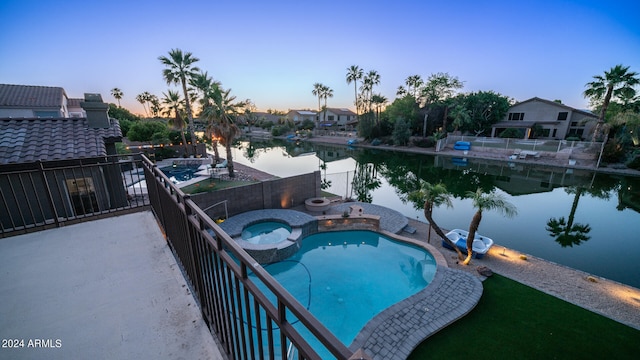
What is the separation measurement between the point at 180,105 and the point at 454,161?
112 ft

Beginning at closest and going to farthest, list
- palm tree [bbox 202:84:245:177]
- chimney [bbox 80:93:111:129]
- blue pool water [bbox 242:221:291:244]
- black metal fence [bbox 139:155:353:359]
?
black metal fence [bbox 139:155:353:359]
chimney [bbox 80:93:111:129]
blue pool water [bbox 242:221:291:244]
palm tree [bbox 202:84:245:177]

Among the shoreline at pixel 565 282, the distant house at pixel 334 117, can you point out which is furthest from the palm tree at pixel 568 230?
the distant house at pixel 334 117

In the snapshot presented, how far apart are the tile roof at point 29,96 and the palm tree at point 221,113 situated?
14.4 meters

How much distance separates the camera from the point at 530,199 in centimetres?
1789

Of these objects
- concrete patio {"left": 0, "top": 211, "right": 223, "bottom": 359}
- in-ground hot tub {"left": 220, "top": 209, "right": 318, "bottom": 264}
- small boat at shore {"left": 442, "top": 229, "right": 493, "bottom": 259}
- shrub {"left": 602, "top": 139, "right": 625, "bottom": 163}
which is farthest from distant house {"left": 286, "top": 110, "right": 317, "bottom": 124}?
concrete patio {"left": 0, "top": 211, "right": 223, "bottom": 359}

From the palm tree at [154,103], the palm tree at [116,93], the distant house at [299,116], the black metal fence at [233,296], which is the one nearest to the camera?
the black metal fence at [233,296]

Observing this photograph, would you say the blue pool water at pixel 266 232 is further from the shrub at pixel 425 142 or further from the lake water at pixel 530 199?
the shrub at pixel 425 142

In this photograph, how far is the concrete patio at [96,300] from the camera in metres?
2.09

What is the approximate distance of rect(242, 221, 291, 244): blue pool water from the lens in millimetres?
11281

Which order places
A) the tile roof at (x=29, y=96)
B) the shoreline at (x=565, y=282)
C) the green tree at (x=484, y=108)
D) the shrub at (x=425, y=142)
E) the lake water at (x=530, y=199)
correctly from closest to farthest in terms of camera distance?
1. the shoreline at (x=565, y=282)
2. the lake water at (x=530, y=199)
3. the tile roof at (x=29, y=96)
4. the shrub at (x=425, y=142)
5. the green tree at (x=484, y=108)

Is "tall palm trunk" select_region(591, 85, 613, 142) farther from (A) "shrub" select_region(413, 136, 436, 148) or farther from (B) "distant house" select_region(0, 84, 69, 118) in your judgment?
(B) "distant house" select_region(0, 84, 69, 118)

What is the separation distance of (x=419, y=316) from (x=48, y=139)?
11173mm

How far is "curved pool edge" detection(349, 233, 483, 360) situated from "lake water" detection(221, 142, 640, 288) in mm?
5531

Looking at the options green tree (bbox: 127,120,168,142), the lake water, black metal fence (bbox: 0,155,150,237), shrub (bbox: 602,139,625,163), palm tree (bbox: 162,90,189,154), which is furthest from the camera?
green tree (bbox: 127,120,168,142)
